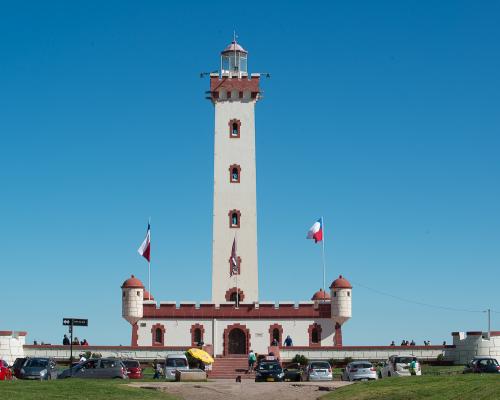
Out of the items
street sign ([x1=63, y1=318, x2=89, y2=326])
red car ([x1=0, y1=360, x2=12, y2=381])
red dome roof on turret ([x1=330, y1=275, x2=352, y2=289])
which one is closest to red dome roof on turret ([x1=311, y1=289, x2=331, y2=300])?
red dome roof on turret ([x1=330, y1=275, x2=352, y2=289])

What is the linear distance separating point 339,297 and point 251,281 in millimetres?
6650

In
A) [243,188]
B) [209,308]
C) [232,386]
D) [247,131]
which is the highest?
[247,131]

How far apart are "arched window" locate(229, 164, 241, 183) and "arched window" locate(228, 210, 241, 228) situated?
2.48 meters

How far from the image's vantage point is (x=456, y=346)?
2516 inches

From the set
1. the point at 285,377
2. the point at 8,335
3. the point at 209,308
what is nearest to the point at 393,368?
the point at 285,377

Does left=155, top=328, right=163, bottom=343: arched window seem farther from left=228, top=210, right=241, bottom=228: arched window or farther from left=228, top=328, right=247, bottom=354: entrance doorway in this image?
left=228, top=210, right=241, bottom=228: arched window

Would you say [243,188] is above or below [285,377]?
above

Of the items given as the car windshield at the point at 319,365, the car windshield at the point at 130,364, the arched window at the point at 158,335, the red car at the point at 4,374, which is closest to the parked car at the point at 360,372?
the car windshield at the point at 319,365

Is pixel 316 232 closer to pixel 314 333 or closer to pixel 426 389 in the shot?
pixel 314 333

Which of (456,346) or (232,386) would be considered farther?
(456,346)

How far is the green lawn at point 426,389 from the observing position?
27.5 m

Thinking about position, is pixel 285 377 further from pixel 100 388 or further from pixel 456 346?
pixel 456 346

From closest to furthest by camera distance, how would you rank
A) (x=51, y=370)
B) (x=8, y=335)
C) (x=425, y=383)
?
(x=425, y=383) < (x=51, y=370) < (x=8, y=335)

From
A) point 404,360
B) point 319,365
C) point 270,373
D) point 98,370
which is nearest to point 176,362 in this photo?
point 270,373
